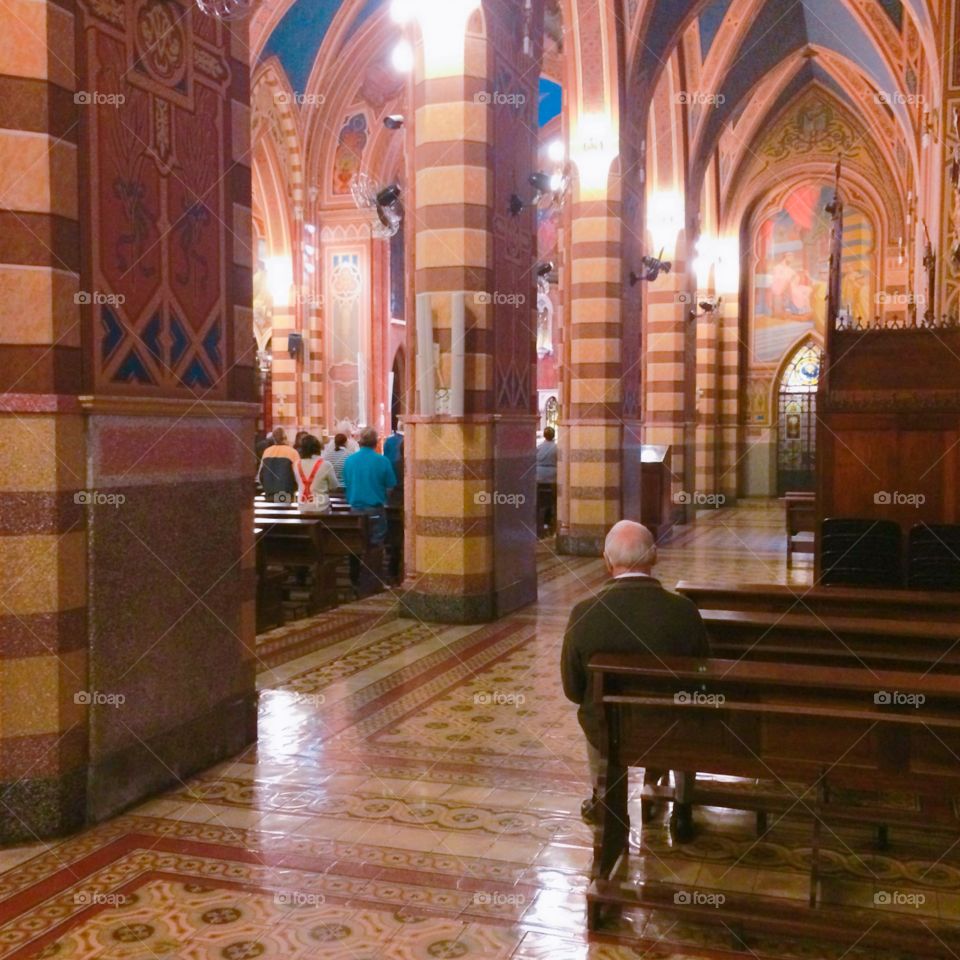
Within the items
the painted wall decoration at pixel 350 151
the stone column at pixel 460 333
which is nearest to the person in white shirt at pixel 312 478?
the stone column at pixel 460 333

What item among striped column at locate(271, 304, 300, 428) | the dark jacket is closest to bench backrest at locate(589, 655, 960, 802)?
the dark jacket

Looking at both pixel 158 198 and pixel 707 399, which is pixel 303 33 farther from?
pixel 158 198

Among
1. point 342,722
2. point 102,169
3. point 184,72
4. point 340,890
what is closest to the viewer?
point 340,890

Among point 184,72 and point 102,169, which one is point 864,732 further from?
point 184,72

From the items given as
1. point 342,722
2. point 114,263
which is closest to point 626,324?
point 342,722

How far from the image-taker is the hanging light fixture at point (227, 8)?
4.26 m

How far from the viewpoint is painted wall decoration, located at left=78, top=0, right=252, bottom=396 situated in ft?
13.0

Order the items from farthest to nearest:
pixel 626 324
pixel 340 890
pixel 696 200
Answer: pixel 696 200, pixel 626 324, pixel 340 890

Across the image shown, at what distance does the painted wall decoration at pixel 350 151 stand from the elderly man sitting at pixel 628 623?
18.5 m

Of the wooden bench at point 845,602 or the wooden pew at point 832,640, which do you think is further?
the wooden bench at point 845,602

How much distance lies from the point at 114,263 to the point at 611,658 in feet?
8.34

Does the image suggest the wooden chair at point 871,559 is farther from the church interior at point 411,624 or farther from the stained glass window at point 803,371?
Result: the stained glass window at point 803,371

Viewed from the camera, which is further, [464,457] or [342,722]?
[464,457]

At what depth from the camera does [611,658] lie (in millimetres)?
3373
